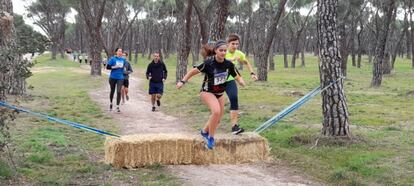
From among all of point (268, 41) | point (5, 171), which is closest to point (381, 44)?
point (268, 41)

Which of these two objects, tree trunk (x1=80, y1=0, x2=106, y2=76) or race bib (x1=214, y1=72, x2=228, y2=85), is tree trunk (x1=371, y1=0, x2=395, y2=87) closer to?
tree trunk (x1=80, y1=0, x2=106, y2=76)

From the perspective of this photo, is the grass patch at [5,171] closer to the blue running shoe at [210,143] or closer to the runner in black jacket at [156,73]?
the blue running shoe at [210,143]

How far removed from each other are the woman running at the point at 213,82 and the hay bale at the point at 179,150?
0.23 metres

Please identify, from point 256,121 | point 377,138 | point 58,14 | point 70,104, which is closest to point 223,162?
point 377,138

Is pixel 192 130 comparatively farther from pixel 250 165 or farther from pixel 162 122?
pixel 250 165

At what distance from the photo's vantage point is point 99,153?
356 inches

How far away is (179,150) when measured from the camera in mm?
8258

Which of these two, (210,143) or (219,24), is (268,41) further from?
(210,143)

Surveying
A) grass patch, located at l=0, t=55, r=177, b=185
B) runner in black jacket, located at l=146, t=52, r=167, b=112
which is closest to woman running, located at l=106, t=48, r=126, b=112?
runner in black jacket, located at l=146, t=52, r=167, b=112

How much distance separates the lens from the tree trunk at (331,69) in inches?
376

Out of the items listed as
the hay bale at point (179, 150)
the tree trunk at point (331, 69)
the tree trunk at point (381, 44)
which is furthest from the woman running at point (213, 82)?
the tree trunk at point (381, 44)

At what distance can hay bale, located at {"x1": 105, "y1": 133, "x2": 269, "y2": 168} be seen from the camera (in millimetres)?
7926

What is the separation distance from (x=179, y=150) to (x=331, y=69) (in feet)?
11.1

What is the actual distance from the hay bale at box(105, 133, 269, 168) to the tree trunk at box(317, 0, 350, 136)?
161 centimetres
